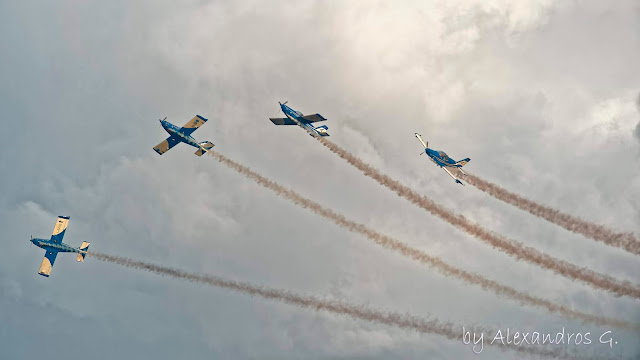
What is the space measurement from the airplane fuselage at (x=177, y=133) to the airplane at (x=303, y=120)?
594 inches

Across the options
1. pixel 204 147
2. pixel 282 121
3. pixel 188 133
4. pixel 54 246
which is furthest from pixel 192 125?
pixel 54 246

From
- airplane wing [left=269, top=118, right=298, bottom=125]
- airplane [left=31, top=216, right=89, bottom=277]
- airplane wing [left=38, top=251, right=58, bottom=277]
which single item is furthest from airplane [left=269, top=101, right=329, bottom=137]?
airplane wing [left=38, top=251, right=58, bottom=277]

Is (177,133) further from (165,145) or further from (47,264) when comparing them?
(47,264)

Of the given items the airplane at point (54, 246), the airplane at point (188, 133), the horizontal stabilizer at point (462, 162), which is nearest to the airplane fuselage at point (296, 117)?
the airplane at point (188, 133)

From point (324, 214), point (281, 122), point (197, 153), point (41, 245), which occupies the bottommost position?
point (41, 245)

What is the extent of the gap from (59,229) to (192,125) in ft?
127

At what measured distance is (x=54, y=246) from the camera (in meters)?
135

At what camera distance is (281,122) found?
397ft

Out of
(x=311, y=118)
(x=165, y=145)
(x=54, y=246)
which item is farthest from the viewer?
(x=54, y=246)

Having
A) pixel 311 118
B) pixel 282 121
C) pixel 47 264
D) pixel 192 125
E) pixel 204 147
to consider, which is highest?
pixel 282 121

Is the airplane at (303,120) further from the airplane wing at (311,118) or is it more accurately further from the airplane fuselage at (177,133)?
the airplane fuselage at (177,133)

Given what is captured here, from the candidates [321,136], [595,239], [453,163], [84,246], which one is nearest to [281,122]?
[321,136]

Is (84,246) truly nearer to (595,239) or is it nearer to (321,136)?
(321,136)

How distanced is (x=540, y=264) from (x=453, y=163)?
78.0ft
